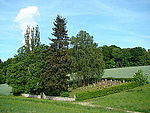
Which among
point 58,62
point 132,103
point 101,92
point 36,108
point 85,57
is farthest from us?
point 85,57

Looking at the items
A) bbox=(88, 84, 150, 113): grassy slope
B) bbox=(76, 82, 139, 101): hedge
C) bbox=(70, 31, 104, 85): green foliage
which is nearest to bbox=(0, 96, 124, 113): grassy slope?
bbox=(88, 84, 150, 113): grassy slope

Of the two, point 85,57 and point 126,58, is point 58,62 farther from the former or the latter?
point 126,58

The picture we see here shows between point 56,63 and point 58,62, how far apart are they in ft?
1.51

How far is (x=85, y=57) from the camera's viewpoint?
53344 mm

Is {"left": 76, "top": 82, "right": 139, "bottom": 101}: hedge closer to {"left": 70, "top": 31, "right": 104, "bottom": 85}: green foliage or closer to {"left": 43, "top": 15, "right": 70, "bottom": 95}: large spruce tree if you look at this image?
{"left": 43, "top": 15, "right": 70, "bottom": 95}: large spruce tree

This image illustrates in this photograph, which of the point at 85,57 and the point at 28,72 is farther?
the point at 85,57

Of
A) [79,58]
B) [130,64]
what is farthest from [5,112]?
[130,64]

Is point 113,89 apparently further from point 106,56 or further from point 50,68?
point 106,56

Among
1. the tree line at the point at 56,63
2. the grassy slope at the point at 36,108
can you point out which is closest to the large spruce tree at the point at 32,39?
the tree line at the point at 56,63

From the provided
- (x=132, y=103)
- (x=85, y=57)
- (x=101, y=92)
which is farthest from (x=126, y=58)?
(x=132, y=103)

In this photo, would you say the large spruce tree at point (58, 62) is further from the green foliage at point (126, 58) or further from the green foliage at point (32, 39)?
the green foliage at point (126, 58)

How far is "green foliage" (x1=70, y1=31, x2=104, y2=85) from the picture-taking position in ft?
175

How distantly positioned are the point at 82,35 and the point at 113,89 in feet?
61.7

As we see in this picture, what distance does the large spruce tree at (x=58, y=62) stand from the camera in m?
42.3
